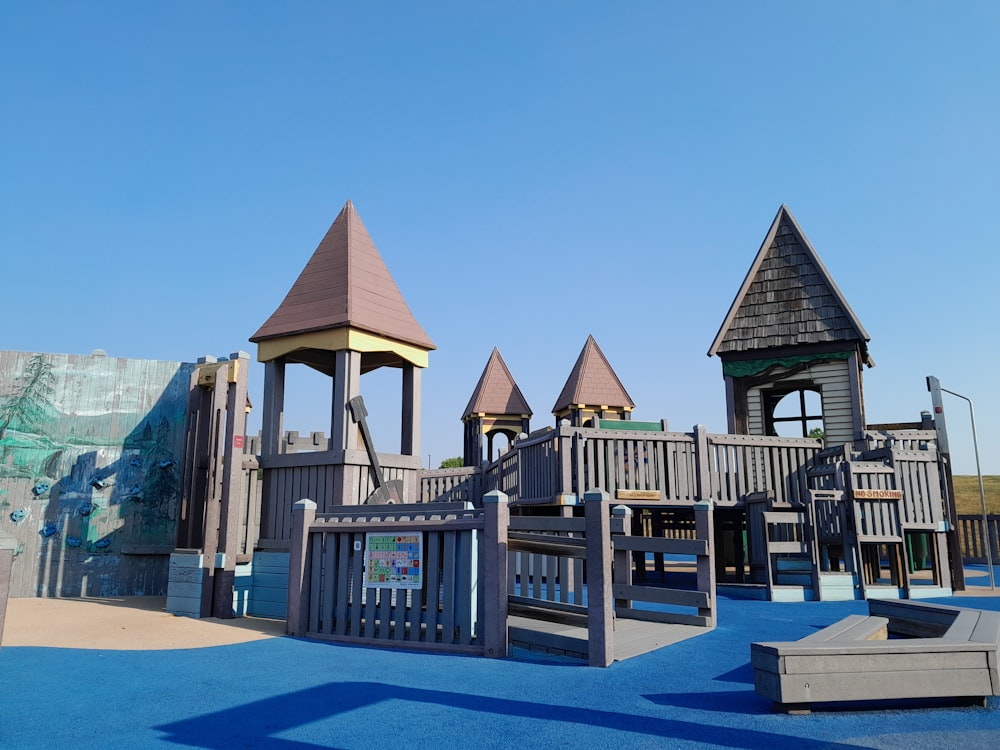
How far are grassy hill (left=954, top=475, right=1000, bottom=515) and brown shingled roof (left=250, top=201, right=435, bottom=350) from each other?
95.0 feet

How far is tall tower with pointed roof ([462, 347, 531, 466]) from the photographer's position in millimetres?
25422

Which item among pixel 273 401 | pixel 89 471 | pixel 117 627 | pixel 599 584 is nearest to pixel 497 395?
pixel 273 401

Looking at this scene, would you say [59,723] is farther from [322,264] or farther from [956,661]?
[322,264]

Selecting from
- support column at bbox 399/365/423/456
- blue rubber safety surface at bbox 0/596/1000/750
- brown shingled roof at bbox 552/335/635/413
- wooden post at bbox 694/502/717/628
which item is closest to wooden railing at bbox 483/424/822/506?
support column at bbox 399/365/423/456

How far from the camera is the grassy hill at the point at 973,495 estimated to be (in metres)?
34.8

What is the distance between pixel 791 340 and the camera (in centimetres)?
1830

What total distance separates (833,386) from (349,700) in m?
16.1

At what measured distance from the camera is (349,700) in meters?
5.18

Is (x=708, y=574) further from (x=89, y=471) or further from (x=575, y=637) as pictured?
(x=89, y=471)

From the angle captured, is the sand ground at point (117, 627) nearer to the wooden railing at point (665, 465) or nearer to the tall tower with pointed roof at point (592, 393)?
the wooden railing at point (665, 465)

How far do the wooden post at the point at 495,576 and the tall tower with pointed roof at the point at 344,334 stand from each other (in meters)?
3.90

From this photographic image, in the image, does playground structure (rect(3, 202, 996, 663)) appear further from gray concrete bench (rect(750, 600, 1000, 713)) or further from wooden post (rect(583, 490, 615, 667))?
gray concrete bench (rect(750, 600, 1000, 713))

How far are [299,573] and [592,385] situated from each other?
1746cm

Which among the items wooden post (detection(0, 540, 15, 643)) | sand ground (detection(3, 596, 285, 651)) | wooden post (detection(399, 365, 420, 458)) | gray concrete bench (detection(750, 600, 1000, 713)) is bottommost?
sand ground (detection(3, 596, 285, 651))
